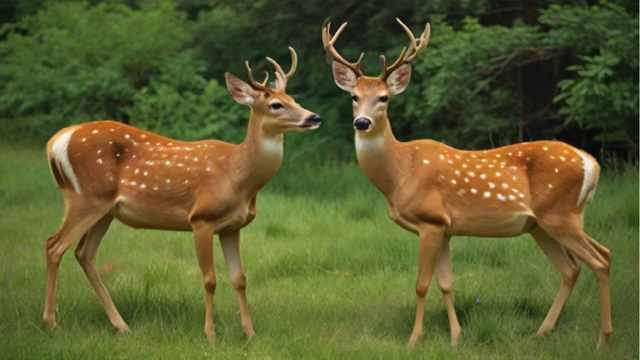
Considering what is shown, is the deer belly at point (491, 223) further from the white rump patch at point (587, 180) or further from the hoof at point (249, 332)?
the hoof at point (249, 332)

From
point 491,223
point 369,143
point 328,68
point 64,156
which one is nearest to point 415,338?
point 491,223

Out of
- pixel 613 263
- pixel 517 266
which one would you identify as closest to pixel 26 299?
pixel 517 266

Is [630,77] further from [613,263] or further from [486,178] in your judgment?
A: [486,178]

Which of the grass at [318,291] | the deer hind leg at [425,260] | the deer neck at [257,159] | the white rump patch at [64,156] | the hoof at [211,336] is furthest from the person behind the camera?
the white rump patch at [64,156]

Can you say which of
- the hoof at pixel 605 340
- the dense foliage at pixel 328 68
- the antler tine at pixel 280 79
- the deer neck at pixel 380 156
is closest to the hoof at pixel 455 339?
the hoof at pixel 605 340

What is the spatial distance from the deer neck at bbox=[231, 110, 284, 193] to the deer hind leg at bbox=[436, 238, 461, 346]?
1.24 meters

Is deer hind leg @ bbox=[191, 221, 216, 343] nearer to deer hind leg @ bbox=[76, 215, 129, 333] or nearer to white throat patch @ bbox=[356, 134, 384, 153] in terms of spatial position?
deer hind leg @ bbox=[76, 215, 129, 333]

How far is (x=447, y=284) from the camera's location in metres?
6.48

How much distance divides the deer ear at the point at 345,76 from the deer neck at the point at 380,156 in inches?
13.5

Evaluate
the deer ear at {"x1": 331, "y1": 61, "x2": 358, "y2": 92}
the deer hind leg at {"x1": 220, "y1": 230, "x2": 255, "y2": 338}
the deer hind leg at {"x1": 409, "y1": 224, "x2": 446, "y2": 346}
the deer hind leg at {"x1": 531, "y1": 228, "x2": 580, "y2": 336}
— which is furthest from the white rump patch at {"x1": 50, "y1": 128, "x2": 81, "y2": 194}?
the deer hind leg at {"x1": 531, "y1": 228, "x2": 580, "y2": 336}

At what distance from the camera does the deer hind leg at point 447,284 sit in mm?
6375

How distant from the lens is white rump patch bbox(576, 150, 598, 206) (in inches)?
250

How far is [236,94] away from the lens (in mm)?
6461

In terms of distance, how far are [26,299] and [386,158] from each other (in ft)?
9.00
